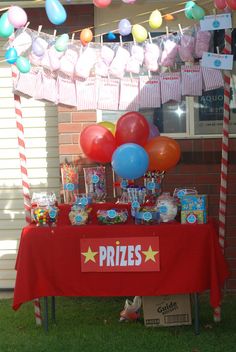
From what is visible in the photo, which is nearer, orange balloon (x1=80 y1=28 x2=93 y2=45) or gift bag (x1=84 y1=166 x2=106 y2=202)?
orange balloon (x1=80 y1=28 x2=93 y2=45)

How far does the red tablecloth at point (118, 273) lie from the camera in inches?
216

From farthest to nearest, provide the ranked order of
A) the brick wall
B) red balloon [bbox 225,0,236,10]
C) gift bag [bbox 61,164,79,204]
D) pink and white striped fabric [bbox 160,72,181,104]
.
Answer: the brick wall → gift bag [bbox 61,164,79,204] → pink and white striped fabric [bbox 160,72,181,104] → red balloon [bbox 225,0,236,10]

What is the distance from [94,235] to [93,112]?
2.04 meters

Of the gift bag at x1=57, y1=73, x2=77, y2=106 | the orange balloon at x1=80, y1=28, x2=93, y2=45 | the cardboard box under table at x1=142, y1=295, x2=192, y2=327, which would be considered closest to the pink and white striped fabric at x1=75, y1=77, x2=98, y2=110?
the gift bag at x1=57, y1=73, x2=77, y2=106

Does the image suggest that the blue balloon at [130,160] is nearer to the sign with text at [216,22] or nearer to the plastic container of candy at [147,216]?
the plastic container of candy at [147,216]

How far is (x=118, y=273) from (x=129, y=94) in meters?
1.60

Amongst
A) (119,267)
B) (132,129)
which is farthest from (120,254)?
(132,129)

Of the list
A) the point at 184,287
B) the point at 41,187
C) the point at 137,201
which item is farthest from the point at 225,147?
the point at 41,187

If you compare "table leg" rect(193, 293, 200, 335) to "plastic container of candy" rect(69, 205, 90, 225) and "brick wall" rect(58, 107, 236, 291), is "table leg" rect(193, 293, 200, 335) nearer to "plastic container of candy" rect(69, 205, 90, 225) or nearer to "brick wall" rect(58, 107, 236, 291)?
"plastic container of candy" rect(69, 205, 90, 225)

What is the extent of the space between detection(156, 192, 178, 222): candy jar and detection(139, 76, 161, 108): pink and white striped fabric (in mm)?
866

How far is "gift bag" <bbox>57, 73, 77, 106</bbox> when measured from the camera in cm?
589

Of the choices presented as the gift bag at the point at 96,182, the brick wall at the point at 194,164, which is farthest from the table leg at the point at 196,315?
the brick wall at the point at 194,164

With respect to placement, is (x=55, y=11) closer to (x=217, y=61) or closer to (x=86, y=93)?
(x=86, y=93)

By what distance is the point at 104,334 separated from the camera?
225 inches
